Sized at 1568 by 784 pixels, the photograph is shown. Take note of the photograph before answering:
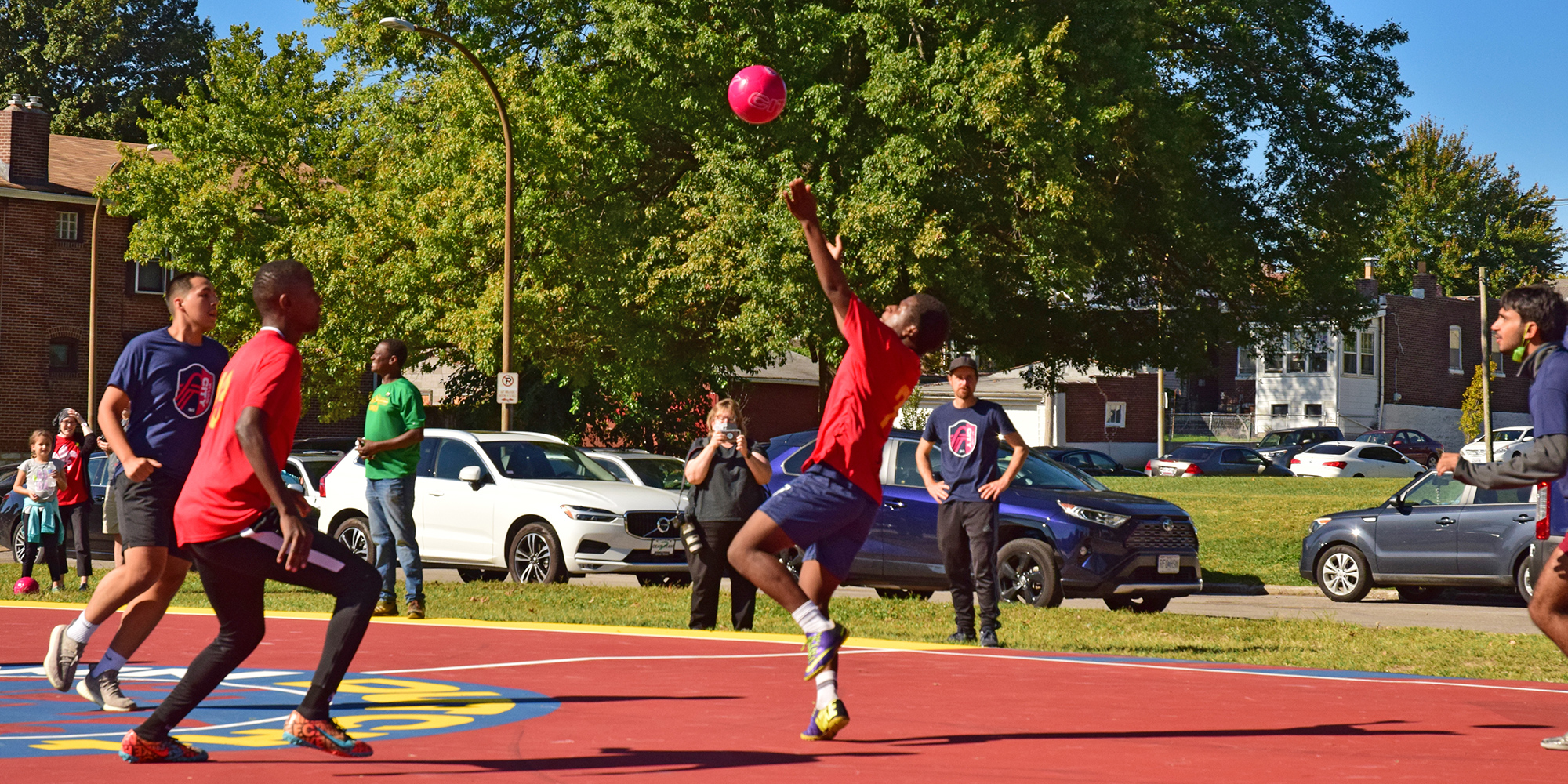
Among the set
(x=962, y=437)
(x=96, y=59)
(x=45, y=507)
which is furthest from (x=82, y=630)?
(x=96, y=59)

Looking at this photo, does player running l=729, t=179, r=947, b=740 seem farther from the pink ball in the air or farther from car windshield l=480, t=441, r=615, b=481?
car windshield l=480, t=441, r=615, b=481

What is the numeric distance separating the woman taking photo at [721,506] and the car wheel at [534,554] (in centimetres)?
421

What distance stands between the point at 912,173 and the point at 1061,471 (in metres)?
10.3

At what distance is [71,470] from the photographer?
49.8 feet

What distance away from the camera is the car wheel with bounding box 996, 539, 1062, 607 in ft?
45.1

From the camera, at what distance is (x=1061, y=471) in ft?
49.6

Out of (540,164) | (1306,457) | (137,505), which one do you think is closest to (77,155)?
(540,164)

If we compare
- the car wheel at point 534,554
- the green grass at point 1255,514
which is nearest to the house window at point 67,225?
the green grass at point 1255,514

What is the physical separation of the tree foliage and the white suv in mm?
52626

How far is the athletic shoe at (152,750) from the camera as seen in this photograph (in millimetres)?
5578

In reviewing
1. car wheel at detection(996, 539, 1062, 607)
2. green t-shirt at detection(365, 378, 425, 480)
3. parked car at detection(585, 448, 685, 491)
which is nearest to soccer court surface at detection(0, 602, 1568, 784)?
green t-shirt at detection(365, 378, 425, 480)

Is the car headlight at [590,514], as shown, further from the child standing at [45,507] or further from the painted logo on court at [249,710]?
the painted logo on court at [249,710]

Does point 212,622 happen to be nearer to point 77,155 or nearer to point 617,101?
point 617,101

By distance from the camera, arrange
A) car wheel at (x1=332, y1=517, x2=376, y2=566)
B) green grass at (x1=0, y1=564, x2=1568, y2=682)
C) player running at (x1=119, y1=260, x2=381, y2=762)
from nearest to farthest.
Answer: player running at (x1=119, y1=260, x2=381, y2=762) < green grass at (x1=0, y1=564, x2=1568, y2=682) < car wheel at (x1=332, y1=517, x2=376, y2=566)
